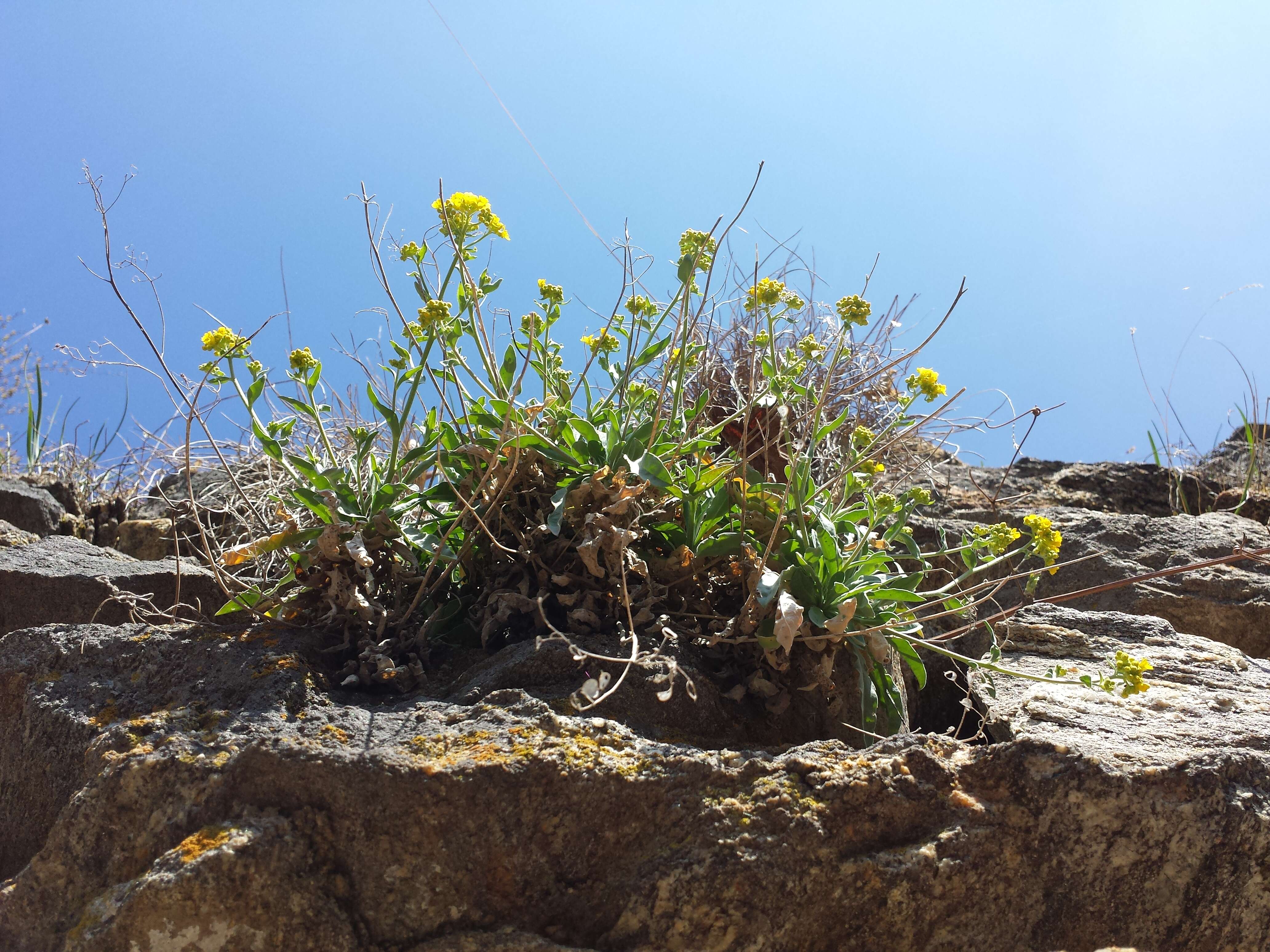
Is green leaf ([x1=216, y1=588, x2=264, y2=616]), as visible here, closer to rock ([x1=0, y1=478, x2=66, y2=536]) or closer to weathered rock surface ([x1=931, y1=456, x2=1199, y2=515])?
rock ([x1=0, y1=478, x2=66, y2=536])

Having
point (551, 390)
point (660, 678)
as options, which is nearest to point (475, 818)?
point (660, 678)

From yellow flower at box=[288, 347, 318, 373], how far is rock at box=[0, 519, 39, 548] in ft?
7.93

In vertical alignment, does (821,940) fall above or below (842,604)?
below

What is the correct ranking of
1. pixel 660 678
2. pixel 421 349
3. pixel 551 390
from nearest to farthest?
pixel 660 678, pixel 421 349, pixel 551 390

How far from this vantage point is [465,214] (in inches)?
95.5

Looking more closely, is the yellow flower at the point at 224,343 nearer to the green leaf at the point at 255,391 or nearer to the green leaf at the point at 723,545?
the green leaf at the point at 255,391

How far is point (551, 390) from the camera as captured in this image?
277cm

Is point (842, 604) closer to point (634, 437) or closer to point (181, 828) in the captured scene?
point (634, 437)

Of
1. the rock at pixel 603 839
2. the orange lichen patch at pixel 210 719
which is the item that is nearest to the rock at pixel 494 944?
the rock at pixel 603 839

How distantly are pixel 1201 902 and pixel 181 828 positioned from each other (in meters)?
1.91

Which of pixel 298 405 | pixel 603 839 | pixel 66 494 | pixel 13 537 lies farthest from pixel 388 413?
pixel 66 494

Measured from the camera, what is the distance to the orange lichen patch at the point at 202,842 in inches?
64.5

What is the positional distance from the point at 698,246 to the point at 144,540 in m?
3.84

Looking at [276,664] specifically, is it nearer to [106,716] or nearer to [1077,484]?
[106,716]
